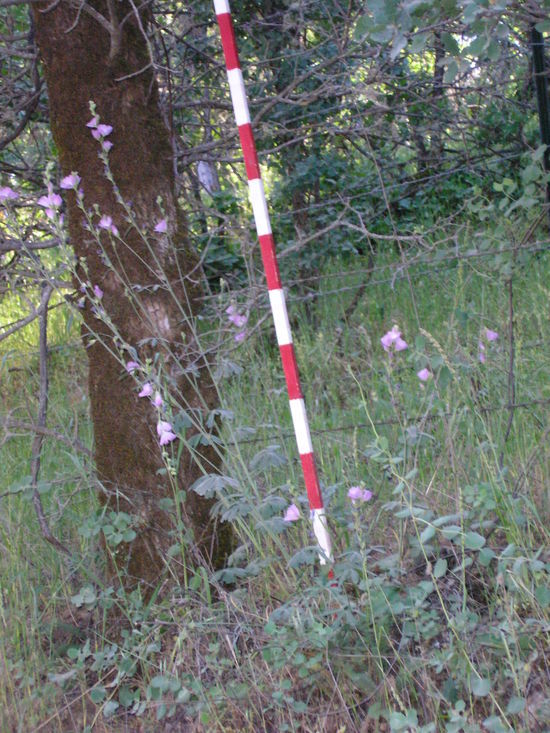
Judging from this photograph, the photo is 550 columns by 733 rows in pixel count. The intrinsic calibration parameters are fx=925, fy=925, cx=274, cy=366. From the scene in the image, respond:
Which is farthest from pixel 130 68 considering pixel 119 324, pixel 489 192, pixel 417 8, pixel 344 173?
pixel 489 192

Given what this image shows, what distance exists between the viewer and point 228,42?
8.30 feet

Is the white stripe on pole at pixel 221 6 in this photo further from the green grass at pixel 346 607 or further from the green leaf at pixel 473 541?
the green leaf at pixel 473 541

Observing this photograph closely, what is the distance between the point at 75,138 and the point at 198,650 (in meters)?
1.59

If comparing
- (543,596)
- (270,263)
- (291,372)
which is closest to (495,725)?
(543,596)

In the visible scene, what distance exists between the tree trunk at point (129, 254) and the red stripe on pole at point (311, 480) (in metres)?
0.49

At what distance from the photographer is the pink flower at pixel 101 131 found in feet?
9.12

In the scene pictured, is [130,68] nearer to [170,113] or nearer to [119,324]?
[170,113]

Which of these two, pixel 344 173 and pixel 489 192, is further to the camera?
pixel 489 192

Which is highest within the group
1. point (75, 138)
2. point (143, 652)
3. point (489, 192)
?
point (75, 138)

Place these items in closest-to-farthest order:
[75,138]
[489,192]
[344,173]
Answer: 1. [75,138]
2. [344,173]
3. [489,192]

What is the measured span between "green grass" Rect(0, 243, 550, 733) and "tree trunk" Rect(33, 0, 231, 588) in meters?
0.20

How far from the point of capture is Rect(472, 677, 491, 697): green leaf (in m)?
1.93

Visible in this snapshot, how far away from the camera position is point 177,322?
115 inches

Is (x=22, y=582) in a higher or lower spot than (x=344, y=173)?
lower
